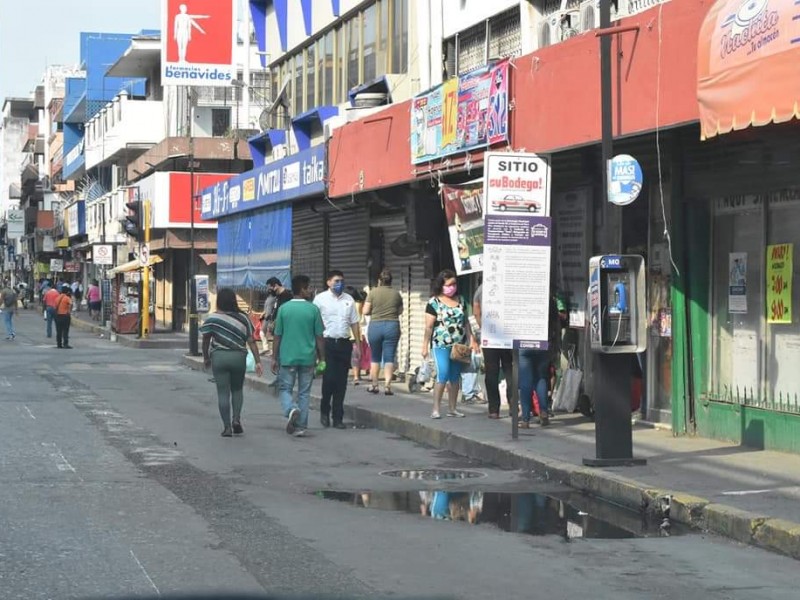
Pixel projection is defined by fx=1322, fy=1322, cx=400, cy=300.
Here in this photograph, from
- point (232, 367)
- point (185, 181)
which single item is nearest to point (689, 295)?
point (232, 367)

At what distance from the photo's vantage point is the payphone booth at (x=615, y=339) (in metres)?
11.4

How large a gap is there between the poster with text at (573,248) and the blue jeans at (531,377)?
1.65 m

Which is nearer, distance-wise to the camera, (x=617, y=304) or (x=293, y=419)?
(x=617, y=304)

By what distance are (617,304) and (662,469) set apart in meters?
1.46

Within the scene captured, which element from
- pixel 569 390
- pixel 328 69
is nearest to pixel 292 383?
pixel 569 390

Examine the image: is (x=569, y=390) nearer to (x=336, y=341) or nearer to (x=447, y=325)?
(x=447, y=325)

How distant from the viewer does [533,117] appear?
49.0 ft

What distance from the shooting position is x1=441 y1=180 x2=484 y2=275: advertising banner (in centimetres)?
1706

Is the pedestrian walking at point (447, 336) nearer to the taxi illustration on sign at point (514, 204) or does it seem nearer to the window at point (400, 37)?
the taxi illustration on sign at point (514, 204)

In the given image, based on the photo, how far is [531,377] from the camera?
1469 centimetres

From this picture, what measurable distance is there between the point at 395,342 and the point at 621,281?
855 cm

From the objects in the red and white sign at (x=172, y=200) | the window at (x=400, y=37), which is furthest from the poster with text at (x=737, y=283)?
the red and white sign at (x=172, y=200)

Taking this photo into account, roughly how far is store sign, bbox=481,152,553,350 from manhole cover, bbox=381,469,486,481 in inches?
71.0

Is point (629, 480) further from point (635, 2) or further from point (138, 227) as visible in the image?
point (138, 227)
